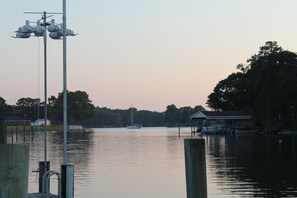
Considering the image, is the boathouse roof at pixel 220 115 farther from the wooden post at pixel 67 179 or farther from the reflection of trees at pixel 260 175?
the wooden post at pixel 67 179

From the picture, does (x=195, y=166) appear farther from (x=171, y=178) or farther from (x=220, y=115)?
(x=220, y=115)

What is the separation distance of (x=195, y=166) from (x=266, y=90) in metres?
125

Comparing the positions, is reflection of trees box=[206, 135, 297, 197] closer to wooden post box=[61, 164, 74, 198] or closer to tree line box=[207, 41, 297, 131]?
wooden post box=[61, 164, 74, 198]

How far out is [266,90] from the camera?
134500 mm

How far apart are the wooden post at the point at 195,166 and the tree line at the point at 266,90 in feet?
379

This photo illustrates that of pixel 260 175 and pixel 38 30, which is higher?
pixel 38 30

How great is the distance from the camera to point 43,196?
1945 cm

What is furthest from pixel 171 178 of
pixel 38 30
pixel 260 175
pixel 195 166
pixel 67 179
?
pixel 195 166

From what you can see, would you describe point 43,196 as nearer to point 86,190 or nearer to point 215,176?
point 86,190

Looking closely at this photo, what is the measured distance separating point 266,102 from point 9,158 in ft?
407

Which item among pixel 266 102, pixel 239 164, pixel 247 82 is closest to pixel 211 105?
pixel 247 82

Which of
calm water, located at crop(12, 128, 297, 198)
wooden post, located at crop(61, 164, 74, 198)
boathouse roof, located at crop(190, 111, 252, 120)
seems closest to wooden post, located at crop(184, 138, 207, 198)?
wooden post, located at crop(61, 164, 74, 198)

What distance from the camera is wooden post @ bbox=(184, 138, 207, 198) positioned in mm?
12461

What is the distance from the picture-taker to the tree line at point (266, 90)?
126750mm
